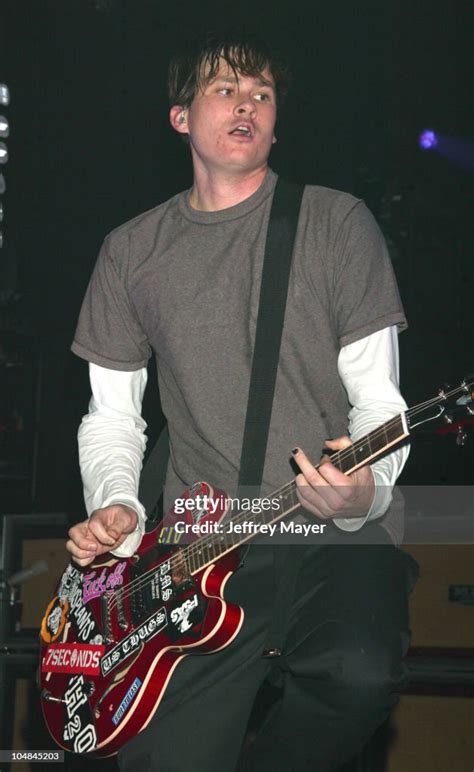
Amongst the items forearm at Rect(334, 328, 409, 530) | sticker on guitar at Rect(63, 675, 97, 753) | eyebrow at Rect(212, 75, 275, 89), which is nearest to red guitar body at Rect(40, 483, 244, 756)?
sticker on guitar at Rect(63, 675, 97, 753)

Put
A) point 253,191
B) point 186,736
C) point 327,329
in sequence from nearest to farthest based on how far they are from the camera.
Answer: point 186,736
point 327,329
point 253,191

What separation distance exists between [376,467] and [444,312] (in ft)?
8.84

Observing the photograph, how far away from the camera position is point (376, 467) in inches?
91.9

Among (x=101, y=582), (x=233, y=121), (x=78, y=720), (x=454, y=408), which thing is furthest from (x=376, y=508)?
→ (x=233, y=121)

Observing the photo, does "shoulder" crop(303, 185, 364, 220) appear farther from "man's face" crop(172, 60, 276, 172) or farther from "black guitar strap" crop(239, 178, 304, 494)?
"man's face" crop(172, 60, 276, 172)

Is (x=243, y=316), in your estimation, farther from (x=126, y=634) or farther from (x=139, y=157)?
(x=139, y=157)

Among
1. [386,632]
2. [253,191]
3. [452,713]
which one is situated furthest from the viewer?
[452,713]

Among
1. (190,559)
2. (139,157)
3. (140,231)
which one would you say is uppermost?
(139,157)

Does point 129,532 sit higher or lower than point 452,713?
higher

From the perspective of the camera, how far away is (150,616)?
2424 mm

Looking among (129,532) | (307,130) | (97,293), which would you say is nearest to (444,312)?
(307,130)

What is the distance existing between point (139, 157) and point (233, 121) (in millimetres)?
2289

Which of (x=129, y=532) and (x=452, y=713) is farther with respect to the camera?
(x=452, y=713)

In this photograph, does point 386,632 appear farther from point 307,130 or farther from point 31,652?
point 307,130
